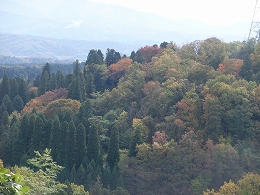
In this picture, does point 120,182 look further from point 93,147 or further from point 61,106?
point 61,106

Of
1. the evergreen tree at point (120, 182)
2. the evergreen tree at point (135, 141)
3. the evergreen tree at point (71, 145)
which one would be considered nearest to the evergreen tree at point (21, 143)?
the evergreen tree at point (71, 145)

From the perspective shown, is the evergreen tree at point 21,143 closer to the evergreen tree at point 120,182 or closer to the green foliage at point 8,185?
the evergreen tree at point 120,182

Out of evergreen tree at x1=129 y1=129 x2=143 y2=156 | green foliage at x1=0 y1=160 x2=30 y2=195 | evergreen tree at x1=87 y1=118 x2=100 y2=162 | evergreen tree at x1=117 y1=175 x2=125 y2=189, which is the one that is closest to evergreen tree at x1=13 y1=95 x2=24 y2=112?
evergreen tree at x1=87 y1=118 x2=100 y2=162

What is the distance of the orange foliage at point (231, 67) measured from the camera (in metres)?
28.1

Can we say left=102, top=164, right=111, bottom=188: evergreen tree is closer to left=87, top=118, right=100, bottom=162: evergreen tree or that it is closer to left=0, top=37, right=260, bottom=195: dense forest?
left=0, top=37, right=260, bottom=195: dense forest

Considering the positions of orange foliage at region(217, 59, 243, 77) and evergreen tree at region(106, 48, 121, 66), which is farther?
evergreen tree at region(106, 48, 121, 66)

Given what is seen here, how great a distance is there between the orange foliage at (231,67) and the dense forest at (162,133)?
8 centimetres

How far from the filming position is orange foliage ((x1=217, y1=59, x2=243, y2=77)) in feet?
92.3

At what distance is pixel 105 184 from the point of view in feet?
71.8

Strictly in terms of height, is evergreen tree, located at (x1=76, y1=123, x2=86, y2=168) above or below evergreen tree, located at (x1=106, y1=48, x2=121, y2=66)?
below

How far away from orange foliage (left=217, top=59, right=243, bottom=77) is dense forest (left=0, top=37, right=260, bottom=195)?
0.25ft

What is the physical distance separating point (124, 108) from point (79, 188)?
13.8 m

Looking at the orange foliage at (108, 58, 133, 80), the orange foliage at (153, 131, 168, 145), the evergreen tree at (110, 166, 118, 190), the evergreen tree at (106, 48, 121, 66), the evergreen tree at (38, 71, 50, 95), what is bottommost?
the evergreen tree at (110, 166, 118, 190)

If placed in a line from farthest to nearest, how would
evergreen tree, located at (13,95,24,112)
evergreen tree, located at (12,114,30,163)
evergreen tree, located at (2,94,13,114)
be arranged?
evergreen tree, located at (13,95,24,112) → evergreen tree, located at (2,94,13,114) → evergreen tree, located at (12,114,30,163)
